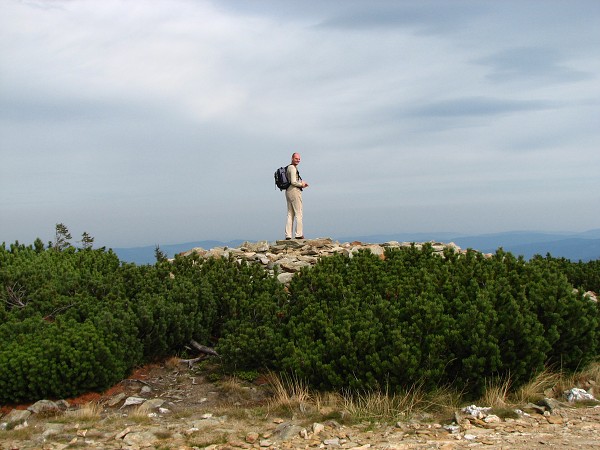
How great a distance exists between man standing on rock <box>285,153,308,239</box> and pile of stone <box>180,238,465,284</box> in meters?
0.61

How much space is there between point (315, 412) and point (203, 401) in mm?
1612

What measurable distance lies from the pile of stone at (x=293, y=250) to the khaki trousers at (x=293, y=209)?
59cm

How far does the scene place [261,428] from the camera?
652 cm

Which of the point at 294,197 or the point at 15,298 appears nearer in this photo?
the point at 15,298

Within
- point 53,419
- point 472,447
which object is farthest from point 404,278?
point 53,419

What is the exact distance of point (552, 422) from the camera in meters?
6.58

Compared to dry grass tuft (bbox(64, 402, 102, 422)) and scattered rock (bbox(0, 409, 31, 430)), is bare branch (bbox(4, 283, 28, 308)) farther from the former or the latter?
dry grass tuft (bbox(64, 402, 102, 422))

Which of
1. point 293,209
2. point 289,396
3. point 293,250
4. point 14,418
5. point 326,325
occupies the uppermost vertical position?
point 293,209

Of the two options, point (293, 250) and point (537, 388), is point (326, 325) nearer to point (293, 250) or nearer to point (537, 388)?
point (537, 388)

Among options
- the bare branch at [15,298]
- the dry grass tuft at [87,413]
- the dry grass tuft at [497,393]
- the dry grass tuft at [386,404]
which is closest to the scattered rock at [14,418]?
the dry grass tuft at [87,413]

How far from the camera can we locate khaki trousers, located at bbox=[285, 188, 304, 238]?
17.1m

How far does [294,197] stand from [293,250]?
1.91 metres

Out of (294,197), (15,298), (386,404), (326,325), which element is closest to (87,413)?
(326,325)

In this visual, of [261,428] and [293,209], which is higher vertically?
[293,209]
